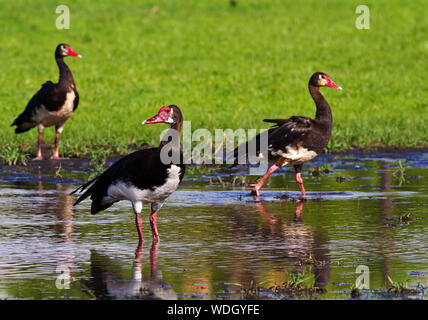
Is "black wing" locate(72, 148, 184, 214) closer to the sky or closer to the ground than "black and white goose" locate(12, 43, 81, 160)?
closer to the ground

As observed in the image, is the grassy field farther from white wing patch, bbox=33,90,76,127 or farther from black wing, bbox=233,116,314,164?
black wing, bbox=233,116,314,164

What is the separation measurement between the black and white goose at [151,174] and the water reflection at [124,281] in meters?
0.83

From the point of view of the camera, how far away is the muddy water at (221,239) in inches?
295

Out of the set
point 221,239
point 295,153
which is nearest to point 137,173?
point 221,239

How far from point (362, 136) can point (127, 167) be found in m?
8.45

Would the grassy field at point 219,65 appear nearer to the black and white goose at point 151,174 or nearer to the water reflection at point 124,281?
the black and white goose at point 151,174

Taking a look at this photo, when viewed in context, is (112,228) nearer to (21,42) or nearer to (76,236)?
(76,236)

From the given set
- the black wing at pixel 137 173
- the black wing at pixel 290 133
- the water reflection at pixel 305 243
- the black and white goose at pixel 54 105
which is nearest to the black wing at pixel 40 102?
the black and white goose at pixel 54 105

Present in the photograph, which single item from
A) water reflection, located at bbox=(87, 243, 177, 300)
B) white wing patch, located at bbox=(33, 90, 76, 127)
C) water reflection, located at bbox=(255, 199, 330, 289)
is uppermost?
white wing patch, located at bbox=(33, 90, 76, 127)

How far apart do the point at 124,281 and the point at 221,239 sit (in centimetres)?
189

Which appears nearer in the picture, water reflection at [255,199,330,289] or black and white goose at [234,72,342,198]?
water reflection at [255,199,330,289]

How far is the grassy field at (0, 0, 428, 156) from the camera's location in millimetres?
18562

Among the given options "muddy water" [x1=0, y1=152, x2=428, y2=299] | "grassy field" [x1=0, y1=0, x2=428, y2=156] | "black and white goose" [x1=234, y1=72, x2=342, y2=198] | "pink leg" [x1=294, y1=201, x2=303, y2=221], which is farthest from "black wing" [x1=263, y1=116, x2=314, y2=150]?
"grassy field" [x1=0, y1=0, x2=428, y2=156]

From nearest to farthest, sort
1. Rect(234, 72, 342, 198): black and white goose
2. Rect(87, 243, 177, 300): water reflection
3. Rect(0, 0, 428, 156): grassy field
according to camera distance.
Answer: Rect(87, 243, 177, 300): water reflection < Rect(234, 72, 342, 198): black and white goose < Rect(0, 0, 428, 156): grassy field
